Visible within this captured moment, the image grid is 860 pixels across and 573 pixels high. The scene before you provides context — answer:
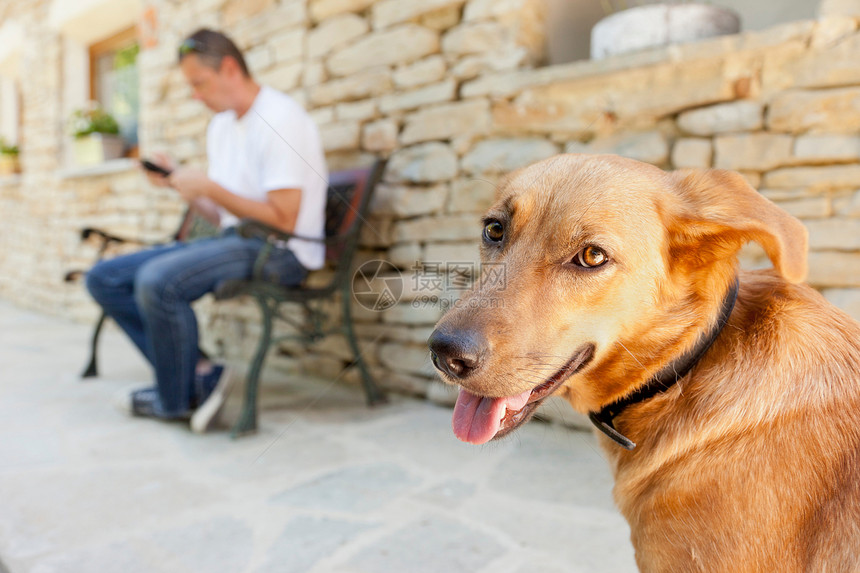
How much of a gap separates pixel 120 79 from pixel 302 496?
6244 millimetres

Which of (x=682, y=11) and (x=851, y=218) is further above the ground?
(x=682, y=11)

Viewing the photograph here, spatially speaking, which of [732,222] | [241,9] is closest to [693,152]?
[732,222]

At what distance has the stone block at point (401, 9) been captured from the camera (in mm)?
3045

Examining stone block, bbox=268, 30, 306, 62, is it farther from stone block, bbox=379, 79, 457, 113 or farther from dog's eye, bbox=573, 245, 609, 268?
dog's eye, bbox=573, 245, 609, 268

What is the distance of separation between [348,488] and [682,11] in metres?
2.44

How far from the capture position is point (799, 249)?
106cm

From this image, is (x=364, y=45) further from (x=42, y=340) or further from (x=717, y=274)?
(x=42, y=340)

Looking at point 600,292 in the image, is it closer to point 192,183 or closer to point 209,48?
point 192,183

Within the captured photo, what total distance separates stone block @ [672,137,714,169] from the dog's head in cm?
119

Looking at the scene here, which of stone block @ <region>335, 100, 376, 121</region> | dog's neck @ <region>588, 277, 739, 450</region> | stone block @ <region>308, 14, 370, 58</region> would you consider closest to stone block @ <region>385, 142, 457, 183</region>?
stone block @ <region>335, 100, 376, 121</region>

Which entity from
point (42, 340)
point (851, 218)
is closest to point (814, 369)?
point (851, 218)

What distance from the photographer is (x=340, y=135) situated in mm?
3648

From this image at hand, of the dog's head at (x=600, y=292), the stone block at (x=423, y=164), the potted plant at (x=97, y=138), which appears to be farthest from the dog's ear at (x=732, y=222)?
the potted plant at (x=97, y=138)

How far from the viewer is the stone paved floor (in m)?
1.73
